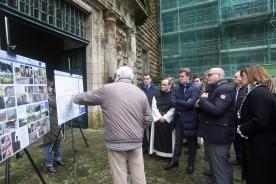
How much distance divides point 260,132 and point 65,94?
2.86 metres

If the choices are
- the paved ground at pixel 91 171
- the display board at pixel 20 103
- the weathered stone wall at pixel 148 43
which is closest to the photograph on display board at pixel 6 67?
the display board at pixel 20 103

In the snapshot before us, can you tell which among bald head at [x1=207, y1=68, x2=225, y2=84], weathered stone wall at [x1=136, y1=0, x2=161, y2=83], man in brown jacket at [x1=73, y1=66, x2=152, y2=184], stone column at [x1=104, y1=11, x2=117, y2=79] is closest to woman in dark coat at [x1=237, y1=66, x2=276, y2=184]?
bald head at [x1=207, y1=68, x2=225, y2=84]

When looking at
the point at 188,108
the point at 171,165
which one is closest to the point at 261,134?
the point at 188,108

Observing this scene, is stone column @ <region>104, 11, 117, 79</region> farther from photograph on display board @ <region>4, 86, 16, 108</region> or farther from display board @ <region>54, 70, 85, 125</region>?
photograph on display board @ <region>4, 86, 16, 108</region>

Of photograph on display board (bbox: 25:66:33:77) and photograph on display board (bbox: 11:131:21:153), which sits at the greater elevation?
photograph on display board (bbox: 25:66:33:77)

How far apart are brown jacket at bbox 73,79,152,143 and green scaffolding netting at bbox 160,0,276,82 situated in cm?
1450

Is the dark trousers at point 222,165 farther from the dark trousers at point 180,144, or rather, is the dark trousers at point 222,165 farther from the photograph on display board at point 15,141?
the photograph on display board at point 15,141

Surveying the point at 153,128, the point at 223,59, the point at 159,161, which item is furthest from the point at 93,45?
the point at 223,59

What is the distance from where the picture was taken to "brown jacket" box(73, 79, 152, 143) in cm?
212

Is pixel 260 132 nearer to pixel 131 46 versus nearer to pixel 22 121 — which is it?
pixel 22 121

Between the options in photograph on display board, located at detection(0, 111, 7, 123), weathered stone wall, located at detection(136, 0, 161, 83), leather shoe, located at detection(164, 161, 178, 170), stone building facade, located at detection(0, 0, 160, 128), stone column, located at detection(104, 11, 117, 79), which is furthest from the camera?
weathered stone wall, located at detection(136, 0, 161, 83)

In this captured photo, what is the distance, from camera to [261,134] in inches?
79.4

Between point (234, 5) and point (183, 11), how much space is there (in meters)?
4.19

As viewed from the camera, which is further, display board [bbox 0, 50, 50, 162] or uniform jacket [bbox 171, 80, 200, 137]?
uniform jacket [bbox 171, 80, 200, 137]
